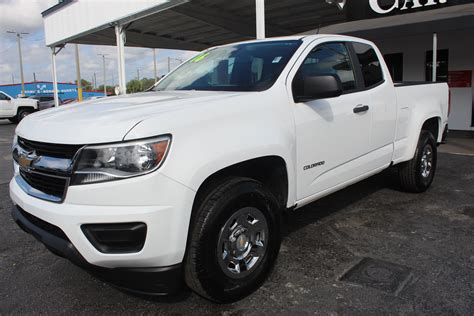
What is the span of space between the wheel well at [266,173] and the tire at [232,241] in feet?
0.25

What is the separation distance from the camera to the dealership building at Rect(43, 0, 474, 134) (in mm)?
9414

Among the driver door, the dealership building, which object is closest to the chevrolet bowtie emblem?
the driver door

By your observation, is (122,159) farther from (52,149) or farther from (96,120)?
(52,149)

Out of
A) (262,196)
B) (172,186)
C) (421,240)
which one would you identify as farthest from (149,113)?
(421,240)

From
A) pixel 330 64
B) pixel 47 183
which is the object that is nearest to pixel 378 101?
pixel 330 64

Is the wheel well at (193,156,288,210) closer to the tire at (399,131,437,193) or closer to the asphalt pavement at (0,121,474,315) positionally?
the asphalt pavement at (0,121,474,315)

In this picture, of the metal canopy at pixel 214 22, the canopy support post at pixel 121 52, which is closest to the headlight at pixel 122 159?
the metal canopy at pixel 214 22

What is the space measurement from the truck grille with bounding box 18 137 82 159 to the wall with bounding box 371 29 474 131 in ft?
32.1

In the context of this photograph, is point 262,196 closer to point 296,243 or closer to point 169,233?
point 169,233

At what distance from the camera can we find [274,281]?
311cm

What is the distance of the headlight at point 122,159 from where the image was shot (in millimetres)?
2254

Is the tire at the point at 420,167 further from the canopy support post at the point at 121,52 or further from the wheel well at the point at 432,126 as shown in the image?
the canopy support post at the point at 121,52

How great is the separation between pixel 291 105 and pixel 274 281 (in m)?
1.32

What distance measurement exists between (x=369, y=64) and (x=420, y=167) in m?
1.58
